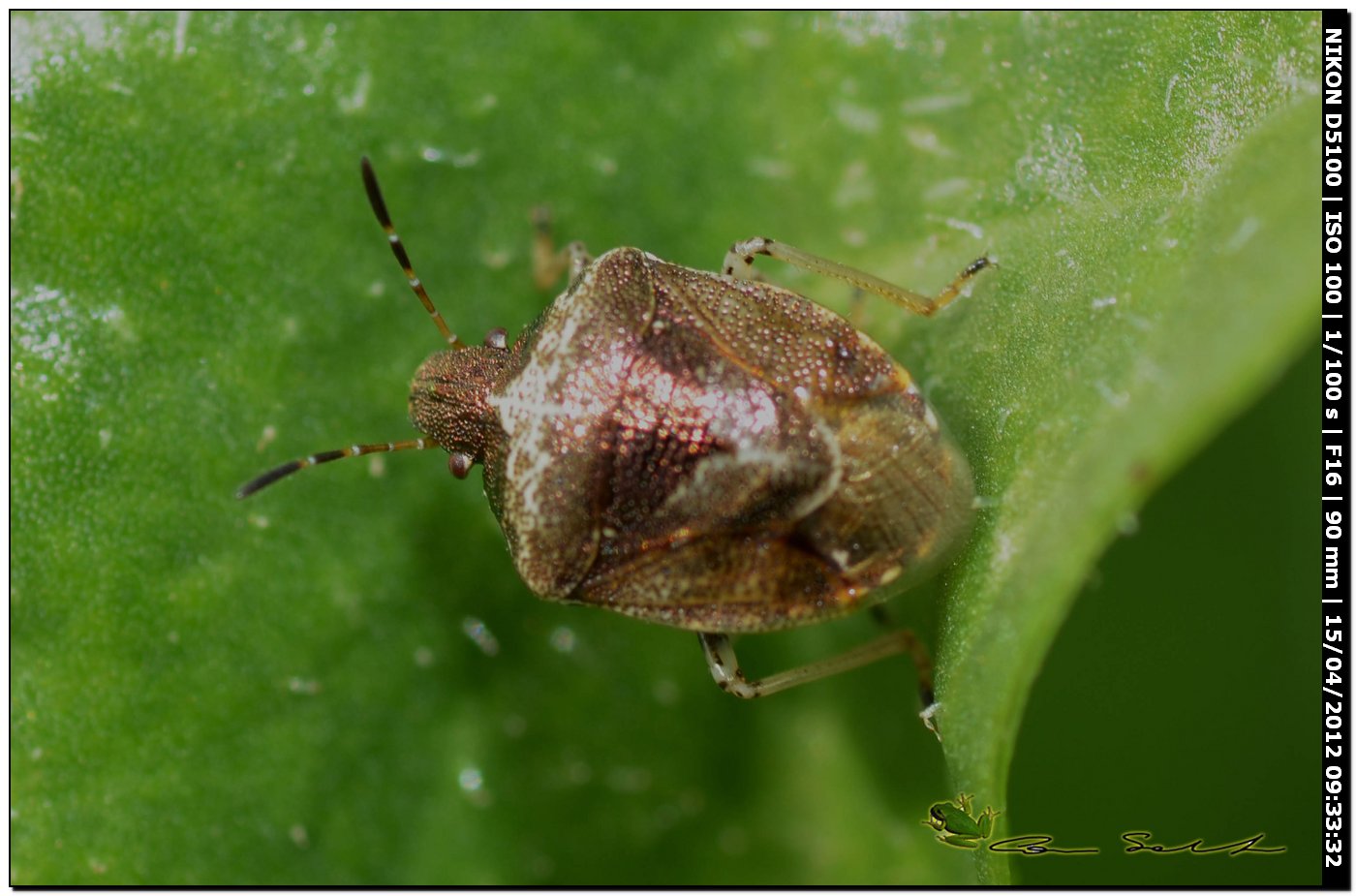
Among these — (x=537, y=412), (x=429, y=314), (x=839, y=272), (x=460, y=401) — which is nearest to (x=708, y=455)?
(x=537, y=412)

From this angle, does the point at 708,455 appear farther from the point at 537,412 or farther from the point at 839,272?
the point at 839,272

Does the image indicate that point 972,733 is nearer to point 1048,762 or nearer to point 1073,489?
point 1073,489

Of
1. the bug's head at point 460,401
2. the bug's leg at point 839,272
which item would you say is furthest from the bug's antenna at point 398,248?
the bug's leg at point 839,272

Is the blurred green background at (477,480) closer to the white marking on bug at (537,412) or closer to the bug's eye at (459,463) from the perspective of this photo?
the bug's eye at (459,463)

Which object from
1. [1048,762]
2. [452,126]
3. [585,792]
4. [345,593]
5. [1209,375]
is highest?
[1209,375]

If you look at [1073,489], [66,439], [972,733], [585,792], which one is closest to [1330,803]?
[972,733]

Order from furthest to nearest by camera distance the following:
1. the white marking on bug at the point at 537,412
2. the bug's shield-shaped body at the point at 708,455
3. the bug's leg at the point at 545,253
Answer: the bug's leg at the point at 545,253 → the white marking on bug at the point at 537,412 → the bug's shield-shaped body at the point at 708,455
